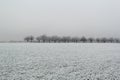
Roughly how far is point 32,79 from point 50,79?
3.88 ft

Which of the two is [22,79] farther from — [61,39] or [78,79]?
[61,39]

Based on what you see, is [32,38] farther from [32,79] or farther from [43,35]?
[32,79]

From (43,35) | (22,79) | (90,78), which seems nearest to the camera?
(22,79)

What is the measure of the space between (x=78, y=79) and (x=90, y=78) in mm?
920

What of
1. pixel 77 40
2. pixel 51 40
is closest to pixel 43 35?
pixel 51 40

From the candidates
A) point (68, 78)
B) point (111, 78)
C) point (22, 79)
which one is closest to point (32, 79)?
point (22, 79)

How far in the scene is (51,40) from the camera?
6407 inches

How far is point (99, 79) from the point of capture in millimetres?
9203

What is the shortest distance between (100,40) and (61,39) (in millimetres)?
49181

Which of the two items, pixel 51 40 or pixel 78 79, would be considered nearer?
pixel 78 79

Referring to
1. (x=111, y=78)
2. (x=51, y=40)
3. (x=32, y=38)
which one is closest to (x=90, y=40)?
(x=51, y=40)

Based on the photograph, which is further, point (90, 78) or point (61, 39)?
point (61, 39)

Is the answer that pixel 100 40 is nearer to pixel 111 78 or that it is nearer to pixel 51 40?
pixel 51 40

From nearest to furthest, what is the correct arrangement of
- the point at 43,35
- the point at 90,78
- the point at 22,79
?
the point at 22,79, the point at 90,78, the point at 43,35
